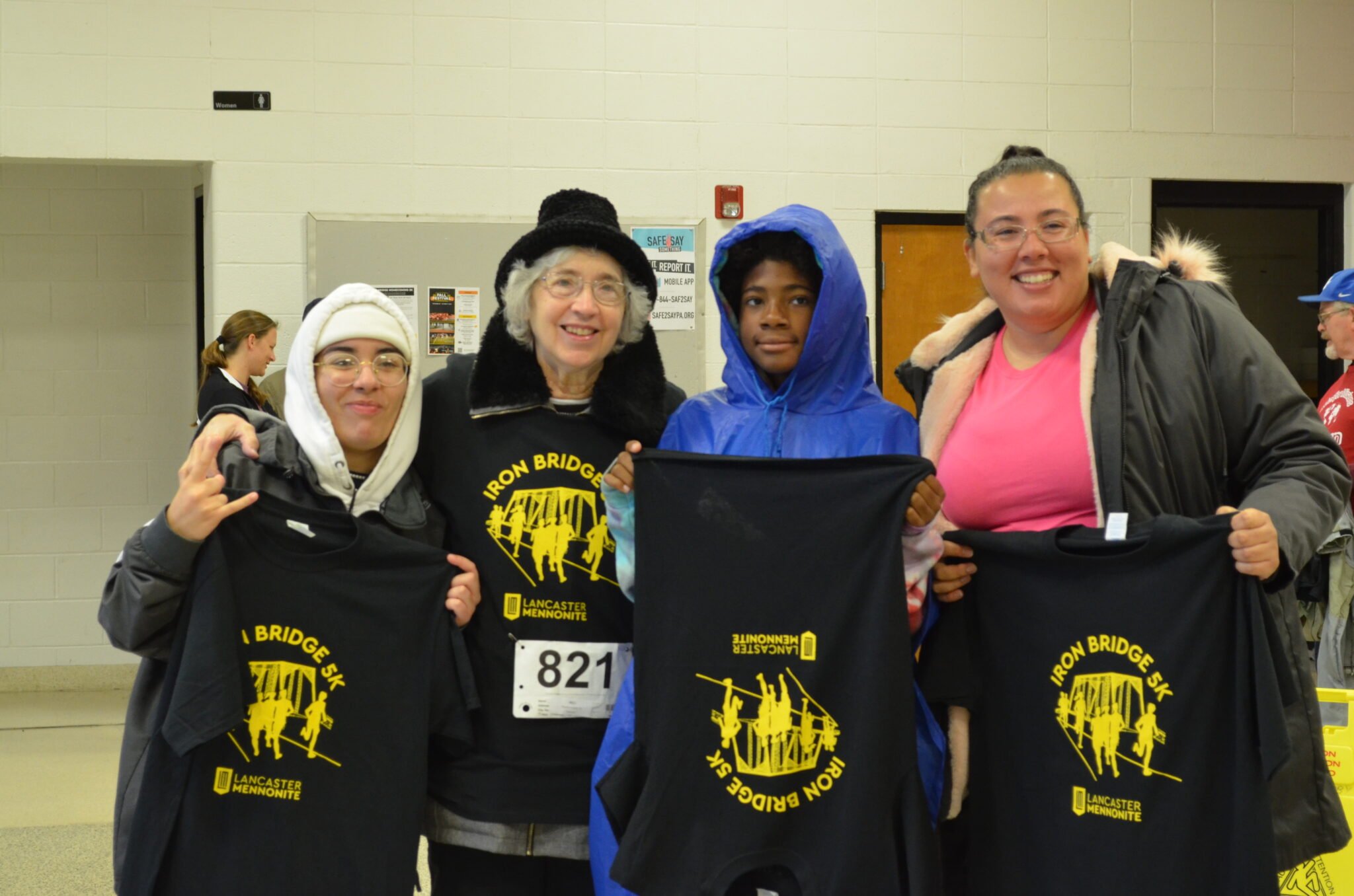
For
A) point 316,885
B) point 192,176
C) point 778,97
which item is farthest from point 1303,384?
point 316,885

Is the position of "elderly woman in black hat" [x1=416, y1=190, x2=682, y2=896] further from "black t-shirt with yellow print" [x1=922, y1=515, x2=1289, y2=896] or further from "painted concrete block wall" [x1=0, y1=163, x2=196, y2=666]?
"painted concrete block wall" [x1=0, y1=163, x2=196, y2=666]

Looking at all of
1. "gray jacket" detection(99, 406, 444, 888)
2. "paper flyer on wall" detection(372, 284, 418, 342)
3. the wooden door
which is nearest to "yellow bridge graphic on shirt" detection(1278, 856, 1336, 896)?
"gray jacket" detection(99, 406, 444, 888)

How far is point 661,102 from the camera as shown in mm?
4953

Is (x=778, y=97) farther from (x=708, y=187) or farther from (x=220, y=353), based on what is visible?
(x=220, y=353)

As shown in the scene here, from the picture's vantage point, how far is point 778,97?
197 inches

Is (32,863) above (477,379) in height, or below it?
below

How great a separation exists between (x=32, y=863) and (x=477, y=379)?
8.15 ft

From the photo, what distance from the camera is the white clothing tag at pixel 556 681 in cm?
180

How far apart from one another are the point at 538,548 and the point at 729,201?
3.41 metres

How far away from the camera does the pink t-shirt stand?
1.78m

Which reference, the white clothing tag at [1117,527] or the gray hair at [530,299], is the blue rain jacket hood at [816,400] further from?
the white clothing tag at [1117,527]

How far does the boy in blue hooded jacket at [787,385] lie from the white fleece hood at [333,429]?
14.6 inches

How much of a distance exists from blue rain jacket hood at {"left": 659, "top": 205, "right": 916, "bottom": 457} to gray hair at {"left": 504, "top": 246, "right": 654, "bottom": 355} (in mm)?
181

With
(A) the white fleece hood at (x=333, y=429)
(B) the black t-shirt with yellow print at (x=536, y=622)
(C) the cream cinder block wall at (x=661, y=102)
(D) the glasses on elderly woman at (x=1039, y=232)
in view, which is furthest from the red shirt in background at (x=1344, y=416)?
(A) the white fleece hood at (x=333, y=429)
